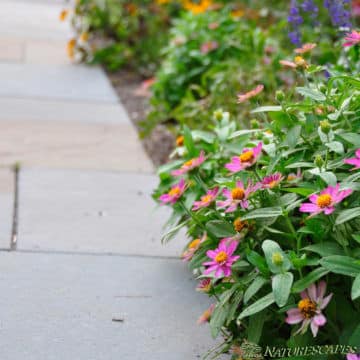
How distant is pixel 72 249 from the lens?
3.79 metres

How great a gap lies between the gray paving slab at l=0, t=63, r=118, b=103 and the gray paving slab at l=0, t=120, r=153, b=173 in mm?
854

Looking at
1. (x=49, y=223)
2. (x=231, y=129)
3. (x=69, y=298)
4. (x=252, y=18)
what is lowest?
(x=252, y=18)

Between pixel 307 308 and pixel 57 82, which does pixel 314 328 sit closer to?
pixel 307 308

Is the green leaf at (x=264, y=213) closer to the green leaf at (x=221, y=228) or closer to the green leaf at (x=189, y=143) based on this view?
the green leaf at (x=221, y=228)

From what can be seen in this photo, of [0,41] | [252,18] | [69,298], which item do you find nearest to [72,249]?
[69,298]

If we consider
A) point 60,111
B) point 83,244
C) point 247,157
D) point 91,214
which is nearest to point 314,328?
point 247,157

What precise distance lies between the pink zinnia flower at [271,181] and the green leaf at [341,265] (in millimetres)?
356

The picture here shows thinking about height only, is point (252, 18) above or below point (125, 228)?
below

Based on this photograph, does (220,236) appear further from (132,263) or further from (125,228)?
(125,228)

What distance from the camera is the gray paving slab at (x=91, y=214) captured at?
3879 mm

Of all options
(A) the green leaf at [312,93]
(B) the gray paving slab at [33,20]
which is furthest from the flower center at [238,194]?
(B) the gray paving slab at [33,20]

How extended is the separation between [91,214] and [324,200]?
201 centimetres

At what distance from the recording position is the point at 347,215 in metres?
2.48

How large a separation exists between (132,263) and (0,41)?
5630 millimetres
